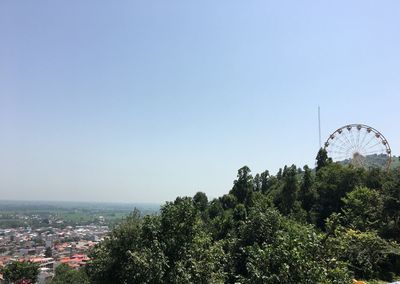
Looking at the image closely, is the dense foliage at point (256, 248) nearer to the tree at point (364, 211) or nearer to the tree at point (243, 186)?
the tree at point (364, 211)

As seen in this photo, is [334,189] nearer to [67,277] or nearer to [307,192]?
[307,192]

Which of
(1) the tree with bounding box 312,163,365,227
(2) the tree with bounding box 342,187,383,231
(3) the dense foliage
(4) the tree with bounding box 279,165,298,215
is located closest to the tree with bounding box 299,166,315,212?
(1) the tree with bounding box 312,163,365,227

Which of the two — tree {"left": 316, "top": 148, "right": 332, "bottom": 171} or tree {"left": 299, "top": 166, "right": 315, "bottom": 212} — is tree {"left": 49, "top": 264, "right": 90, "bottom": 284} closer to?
tree {"left": 299, "top": 166, "right": 315, "bottom": 212}

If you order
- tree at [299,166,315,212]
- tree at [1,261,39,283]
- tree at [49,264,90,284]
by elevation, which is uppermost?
tree at [299,166,315,212]

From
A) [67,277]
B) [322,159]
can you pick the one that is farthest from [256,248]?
[322,159]

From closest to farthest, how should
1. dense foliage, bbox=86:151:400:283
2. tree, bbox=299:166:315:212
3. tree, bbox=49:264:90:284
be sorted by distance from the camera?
dense foliage, bbox=86:151:400:283, tree, bbox=299:166:315:212, tree, bbox=49:264:90:284

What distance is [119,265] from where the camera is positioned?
53.8ft

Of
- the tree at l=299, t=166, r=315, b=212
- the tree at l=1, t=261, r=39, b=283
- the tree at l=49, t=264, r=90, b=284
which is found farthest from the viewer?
the tree at l=49, t=264, r=90, b=284

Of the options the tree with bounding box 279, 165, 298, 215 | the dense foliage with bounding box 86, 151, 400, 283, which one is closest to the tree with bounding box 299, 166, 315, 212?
the tree with bounding box 279, 165, 298, 215

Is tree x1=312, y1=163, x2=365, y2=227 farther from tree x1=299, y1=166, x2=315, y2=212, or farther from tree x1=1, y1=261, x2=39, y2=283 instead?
tree x1=1, y1=261, x2=39, y2=283

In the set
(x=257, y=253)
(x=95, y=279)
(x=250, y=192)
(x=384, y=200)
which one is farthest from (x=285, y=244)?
(x=250, y=192)

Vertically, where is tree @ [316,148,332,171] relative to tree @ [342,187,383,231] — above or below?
above

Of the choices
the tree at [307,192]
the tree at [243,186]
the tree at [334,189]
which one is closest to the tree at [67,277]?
the tree at [243,186]

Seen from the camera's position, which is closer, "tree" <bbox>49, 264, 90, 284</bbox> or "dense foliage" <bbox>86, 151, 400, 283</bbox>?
"dense foliage" <bbox>86, 151, 400, 283</bbox>
